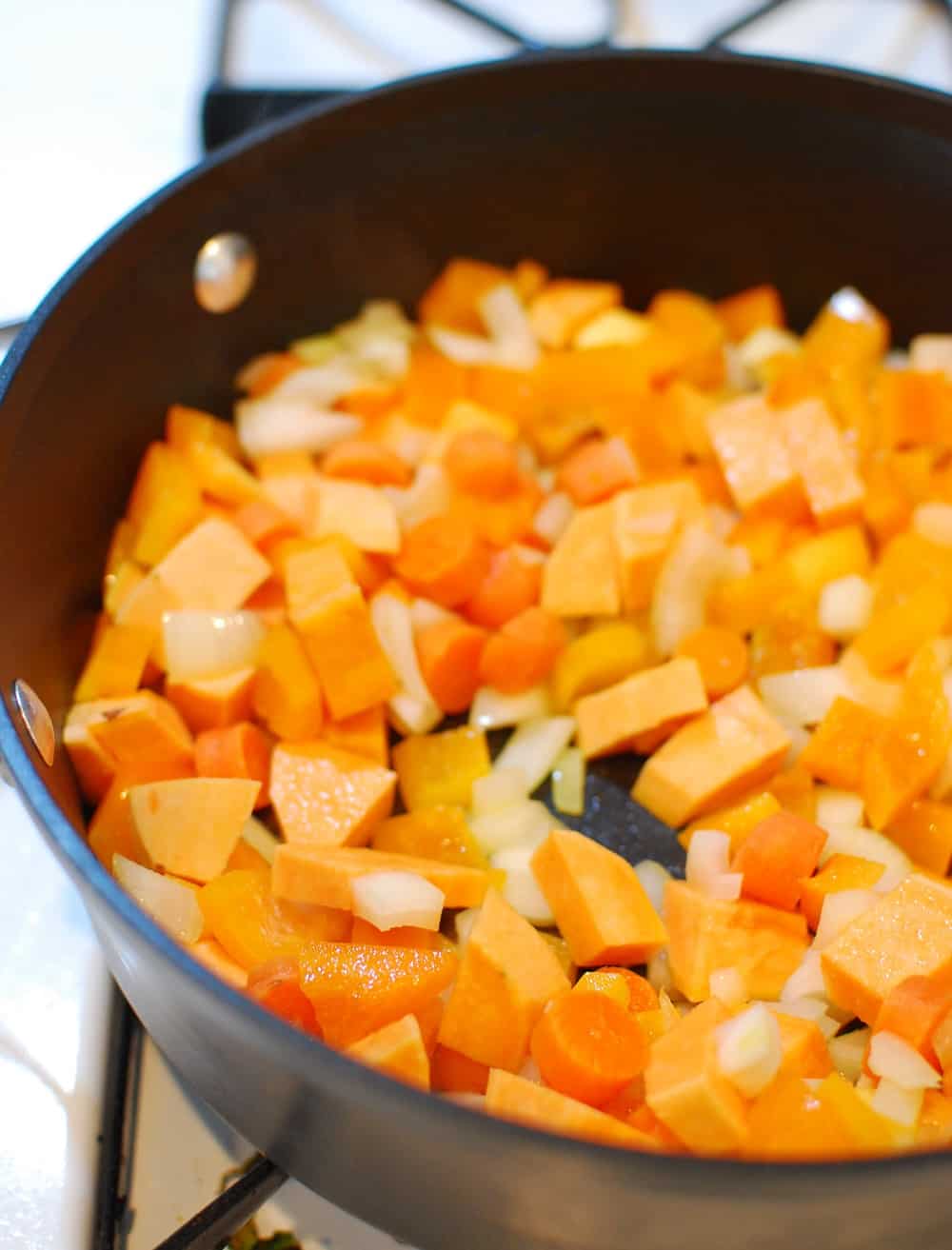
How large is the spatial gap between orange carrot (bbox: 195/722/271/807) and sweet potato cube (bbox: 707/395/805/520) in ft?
2.36

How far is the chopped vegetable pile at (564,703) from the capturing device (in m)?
1.21

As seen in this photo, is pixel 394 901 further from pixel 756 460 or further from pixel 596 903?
pixel 756 460

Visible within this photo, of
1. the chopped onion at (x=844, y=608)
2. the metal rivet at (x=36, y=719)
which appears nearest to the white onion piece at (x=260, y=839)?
the metal rivet at (x=36, y=719)

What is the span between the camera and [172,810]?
135 centimetres

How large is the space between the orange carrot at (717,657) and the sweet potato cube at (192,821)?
574 millimetres

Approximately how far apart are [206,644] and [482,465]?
0.44m

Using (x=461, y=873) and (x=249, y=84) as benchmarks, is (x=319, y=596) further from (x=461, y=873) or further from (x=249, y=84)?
(x=249, y=84)

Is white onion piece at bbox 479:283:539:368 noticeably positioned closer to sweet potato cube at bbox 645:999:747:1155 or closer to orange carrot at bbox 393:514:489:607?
orange carrot at bbox 393:514:489:607

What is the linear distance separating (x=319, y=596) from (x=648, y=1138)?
718 mm

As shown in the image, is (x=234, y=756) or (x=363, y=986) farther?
(x=234, y=756)

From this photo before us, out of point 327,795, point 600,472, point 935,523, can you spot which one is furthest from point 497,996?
point 935,523

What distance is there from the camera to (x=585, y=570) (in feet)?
5.37

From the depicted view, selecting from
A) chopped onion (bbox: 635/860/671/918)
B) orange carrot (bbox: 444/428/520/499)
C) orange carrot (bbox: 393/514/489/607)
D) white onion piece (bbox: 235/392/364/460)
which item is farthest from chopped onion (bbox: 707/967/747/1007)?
white onion piece (bbox: 235/392/364/460)

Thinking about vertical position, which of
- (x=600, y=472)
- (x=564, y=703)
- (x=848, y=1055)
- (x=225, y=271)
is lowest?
(x=848, y=1055)
